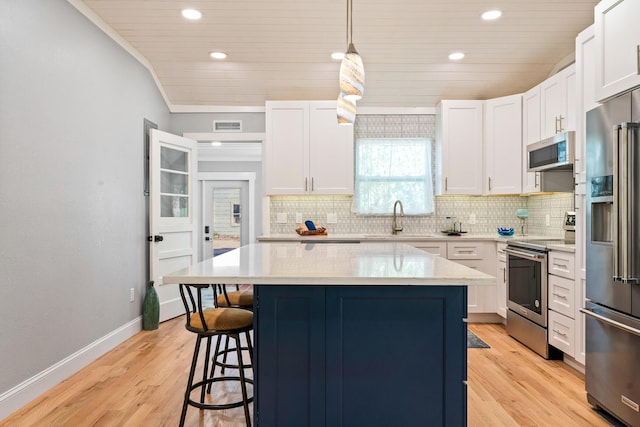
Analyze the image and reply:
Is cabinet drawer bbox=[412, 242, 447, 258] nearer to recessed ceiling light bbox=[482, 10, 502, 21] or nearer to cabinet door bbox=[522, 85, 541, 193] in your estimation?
cabinet door bbox=[522, 85, 541, 193]

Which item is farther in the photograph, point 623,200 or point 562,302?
point 562,302

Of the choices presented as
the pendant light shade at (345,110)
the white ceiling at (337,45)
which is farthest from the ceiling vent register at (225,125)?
the pendant light shade at (345,110)

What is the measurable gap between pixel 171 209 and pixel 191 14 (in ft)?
6.61

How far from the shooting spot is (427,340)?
1881 mm

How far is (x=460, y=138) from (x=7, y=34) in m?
4.05

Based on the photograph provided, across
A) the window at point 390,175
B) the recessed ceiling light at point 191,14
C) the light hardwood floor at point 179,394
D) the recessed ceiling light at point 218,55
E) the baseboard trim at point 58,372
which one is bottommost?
the light hardwood floor at point 179,394

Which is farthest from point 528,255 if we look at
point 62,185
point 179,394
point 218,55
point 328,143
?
point 62,185

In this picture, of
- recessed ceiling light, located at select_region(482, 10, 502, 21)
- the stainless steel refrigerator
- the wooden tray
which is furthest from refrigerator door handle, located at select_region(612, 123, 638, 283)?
the wooden tray

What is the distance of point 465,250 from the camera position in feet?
14.8

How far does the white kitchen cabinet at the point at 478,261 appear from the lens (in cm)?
446

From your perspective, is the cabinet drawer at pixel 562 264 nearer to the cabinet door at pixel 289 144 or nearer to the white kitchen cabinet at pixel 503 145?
the white kitchen cabinet at pixel 503 145

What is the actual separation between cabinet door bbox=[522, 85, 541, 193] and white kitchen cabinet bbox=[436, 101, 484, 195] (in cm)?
45

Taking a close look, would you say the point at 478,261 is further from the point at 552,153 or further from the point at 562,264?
the point at 552,153

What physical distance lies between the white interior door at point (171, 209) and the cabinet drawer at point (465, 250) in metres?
2.86
